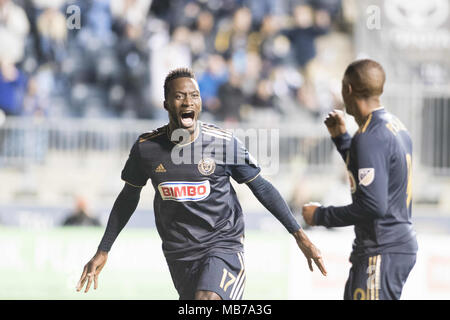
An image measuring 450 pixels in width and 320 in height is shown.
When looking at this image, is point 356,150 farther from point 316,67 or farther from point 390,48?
point 316,67

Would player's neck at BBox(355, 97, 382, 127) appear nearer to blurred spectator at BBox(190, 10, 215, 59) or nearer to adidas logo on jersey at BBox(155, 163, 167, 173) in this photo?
adidas logo on jersey at BBox(155, 163, 167, 173)

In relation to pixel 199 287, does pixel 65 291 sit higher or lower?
lower

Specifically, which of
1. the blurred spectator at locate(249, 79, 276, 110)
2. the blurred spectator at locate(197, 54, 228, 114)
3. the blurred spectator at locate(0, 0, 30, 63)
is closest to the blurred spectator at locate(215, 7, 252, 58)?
the blurred spectator at locate(197, 54, 228, 114)

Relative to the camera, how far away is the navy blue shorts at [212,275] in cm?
621

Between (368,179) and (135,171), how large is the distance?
2000 mm

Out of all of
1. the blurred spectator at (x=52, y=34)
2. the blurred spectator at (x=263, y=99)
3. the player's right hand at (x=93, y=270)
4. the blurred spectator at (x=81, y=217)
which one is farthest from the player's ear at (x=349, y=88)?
the blurred spectator at (x=52, y=34)

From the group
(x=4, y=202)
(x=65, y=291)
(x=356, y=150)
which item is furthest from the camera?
(x=4, y=202)

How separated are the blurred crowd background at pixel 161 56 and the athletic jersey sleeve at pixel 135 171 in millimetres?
7243

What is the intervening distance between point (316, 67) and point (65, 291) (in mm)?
6349

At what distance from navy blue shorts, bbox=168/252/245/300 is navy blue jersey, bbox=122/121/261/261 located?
6cm

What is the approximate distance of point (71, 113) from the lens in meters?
14.3

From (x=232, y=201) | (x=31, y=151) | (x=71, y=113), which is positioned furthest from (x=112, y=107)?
(x=232, y=201)

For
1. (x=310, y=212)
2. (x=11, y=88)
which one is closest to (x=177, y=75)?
(x=310, y=212)

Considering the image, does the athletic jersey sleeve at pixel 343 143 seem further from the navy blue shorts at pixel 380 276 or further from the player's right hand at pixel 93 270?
the player's right hand at pixel 93 270
